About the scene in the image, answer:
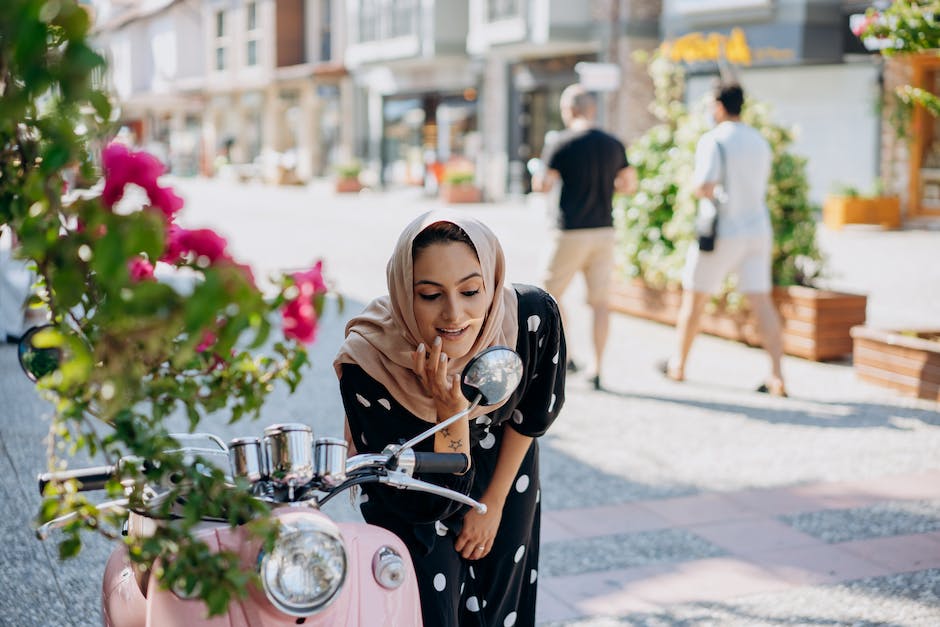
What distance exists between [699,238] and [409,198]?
24738 millimetres

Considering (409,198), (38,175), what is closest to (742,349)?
(38,175)

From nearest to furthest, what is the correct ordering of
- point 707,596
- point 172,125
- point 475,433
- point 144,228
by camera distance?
point 144,228 → point 475,433 → point 707,596 → point 172,125

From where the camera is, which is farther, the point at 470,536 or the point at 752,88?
the point at 752,88

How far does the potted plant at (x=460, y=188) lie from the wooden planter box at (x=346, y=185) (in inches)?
242

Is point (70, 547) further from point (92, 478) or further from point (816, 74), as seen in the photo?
point (816, 74)

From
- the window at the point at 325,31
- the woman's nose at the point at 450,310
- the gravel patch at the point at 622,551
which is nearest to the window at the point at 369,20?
the window at the point at 325,31

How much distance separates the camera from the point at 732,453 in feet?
19.8

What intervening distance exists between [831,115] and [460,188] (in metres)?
8.94

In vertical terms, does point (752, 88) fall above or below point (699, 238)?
above

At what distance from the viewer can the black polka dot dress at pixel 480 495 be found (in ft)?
8.25

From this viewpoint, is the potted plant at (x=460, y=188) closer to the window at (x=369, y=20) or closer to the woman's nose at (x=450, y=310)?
the window at (x=369, y=20)

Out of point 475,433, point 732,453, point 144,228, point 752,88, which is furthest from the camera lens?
point 752,88

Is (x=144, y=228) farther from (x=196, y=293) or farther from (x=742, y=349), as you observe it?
(x=742, y=349)

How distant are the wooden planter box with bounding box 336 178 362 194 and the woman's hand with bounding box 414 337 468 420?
1241 inches
